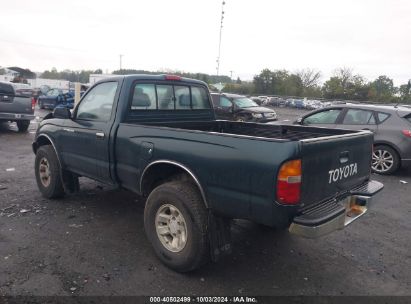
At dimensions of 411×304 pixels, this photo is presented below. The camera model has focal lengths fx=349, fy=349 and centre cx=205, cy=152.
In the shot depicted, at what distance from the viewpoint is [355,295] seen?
126 inches

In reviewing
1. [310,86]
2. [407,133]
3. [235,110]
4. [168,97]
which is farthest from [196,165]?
[310,86]

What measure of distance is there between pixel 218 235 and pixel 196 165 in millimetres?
693

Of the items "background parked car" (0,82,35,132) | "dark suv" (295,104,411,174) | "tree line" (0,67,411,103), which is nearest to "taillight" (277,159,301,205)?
"dark suv" (295,104,411,174)

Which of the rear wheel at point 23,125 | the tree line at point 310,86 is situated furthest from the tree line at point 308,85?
the rear wheel at point 23,125

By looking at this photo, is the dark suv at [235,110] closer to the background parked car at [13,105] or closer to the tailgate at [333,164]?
the background parked car at [13,105]

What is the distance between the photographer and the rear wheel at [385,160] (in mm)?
7797

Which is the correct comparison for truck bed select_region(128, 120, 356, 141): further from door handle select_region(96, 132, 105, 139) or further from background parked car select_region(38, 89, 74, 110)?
background parked car select_region(38, 89, 74, 110)

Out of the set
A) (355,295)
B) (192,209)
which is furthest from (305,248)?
(192,209)

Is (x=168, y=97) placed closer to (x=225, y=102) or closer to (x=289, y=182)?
(x=289, y=182)

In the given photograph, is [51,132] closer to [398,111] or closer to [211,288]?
[211,288]

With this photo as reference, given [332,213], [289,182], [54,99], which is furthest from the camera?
[54,99]

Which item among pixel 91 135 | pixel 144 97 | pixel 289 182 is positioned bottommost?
→ pixel 289 182

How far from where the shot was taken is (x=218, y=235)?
3.26m

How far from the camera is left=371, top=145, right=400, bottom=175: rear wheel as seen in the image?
780cm
